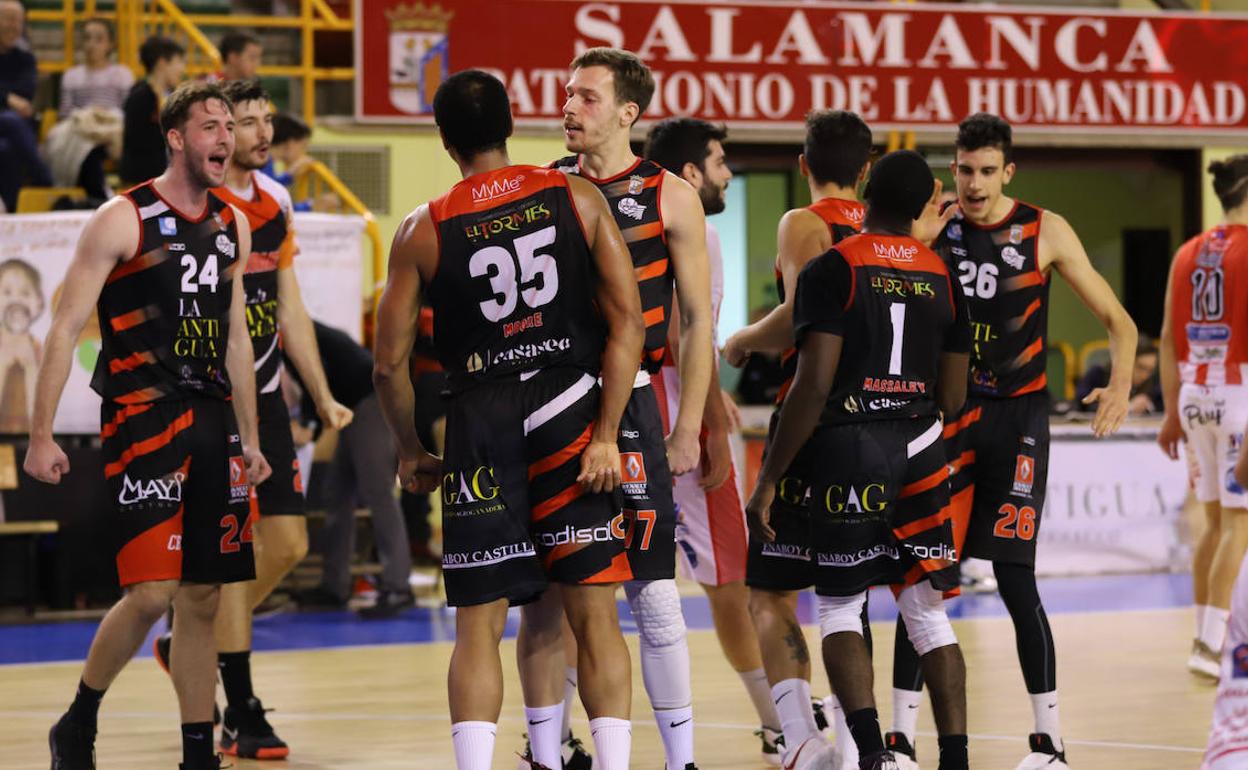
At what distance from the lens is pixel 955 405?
5352 mm

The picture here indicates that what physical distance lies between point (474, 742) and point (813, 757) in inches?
59.0

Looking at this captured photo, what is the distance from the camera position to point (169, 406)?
17.8ft

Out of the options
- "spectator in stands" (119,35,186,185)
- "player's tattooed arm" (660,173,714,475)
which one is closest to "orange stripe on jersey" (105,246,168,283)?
"player's tattooed arm" (660,173,714,475)

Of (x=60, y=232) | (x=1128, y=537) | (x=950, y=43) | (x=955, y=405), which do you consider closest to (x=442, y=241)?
(x=955, y=405)

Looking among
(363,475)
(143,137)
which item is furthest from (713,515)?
(143,137)

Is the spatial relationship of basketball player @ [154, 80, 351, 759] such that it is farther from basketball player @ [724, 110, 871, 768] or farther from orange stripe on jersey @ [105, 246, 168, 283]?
basketball player @ [724, 110, 871, 768]

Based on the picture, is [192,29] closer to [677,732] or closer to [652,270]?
[652,270]

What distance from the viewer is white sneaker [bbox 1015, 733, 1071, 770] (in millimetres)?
5469

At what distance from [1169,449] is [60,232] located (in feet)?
21.6

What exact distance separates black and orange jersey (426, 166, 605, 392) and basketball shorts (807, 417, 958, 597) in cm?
106

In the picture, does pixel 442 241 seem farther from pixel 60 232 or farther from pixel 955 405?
pixel 60 232

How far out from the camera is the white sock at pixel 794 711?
552 centimetres

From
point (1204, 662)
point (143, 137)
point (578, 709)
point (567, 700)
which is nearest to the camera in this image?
point (567, 700)

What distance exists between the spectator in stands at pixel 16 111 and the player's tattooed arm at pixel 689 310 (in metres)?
8.31
